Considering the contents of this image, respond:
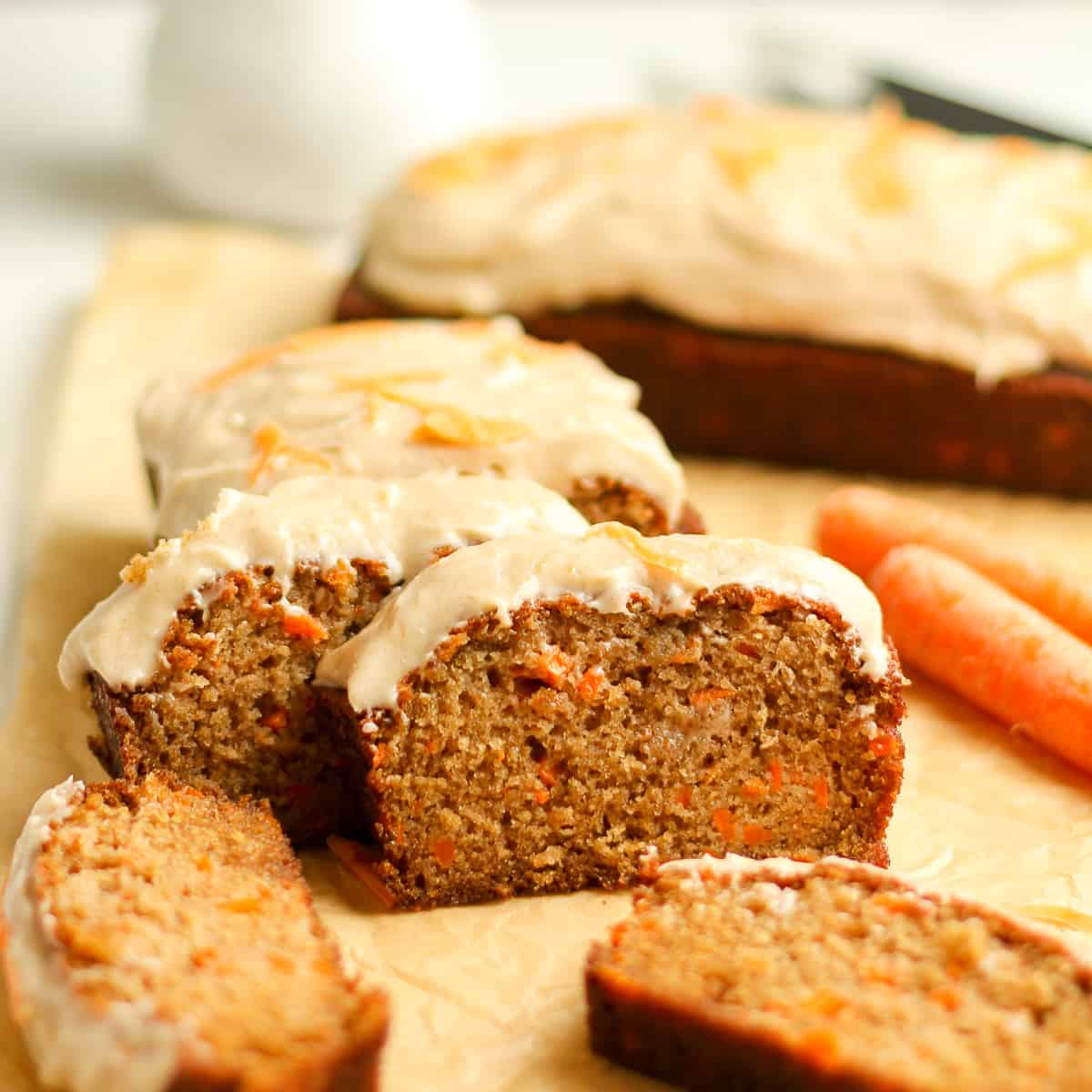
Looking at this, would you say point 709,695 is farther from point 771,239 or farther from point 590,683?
point 771,239

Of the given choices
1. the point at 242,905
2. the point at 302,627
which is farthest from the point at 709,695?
the point at 242,905

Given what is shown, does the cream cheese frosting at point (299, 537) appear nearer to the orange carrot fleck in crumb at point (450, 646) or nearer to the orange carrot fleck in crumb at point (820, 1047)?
the orange carrot fleck in crumb at point (450, 646)

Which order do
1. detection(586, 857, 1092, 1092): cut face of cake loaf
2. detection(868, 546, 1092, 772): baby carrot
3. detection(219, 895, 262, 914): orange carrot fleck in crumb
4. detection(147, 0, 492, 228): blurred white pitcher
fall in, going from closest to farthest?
detection(586, 857, 1092, 1092): cut face of cake loaf < detection(219, 895, 262, 914): orange carrot fleck in crumb < detection(868, 546, 1092, 772): baby carrot < detection(147, 0, 492, 228): blurred white pitcher

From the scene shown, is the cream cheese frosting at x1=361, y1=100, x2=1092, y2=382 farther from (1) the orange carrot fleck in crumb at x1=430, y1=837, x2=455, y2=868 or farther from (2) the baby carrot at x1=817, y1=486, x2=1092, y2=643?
(1) the orange carrot fleck in crumb at x1=430, y1=837, x2=455, y2=868

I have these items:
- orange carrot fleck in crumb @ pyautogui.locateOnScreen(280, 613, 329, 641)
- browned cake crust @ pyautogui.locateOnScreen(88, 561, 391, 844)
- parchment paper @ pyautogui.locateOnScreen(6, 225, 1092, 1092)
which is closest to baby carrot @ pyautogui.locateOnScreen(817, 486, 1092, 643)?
parchment paper @ pyautogui.locateOnScreen(6, 225, 1092, 1092)

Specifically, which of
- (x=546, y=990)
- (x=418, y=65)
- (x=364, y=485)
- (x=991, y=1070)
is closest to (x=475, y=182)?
(x=418, y=65)
